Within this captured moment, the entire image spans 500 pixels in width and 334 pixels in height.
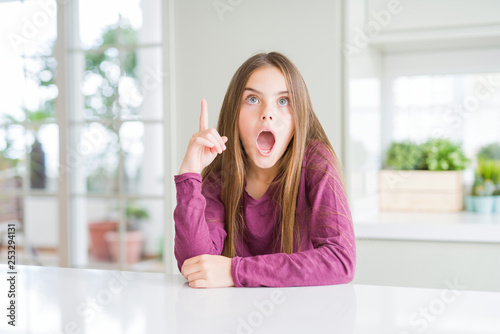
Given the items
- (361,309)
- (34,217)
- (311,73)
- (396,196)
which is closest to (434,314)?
(361,309)

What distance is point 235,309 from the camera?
699mm

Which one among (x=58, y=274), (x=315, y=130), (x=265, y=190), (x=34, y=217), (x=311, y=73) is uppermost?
(x=311, y=73)

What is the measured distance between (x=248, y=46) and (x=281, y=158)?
1101 millimetres

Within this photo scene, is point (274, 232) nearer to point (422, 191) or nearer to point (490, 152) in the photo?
point (422, 191)

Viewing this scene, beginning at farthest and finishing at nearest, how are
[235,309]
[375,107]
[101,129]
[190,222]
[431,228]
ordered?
[101,129] < [375,107] < [431,228] < [190,222] < [235,309]

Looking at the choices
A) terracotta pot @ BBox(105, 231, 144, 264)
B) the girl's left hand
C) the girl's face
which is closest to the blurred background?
the girl's face

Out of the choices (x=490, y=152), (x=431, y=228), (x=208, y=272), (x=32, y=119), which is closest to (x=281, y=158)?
(x=208, y=272)

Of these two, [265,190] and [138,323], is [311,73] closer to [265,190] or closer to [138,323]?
[265,190]

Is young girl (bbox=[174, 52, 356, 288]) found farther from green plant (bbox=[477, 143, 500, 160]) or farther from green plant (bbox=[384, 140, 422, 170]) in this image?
green plant (bbox=[477, 143, 500, 160])

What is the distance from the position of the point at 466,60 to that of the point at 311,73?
2.88 ft

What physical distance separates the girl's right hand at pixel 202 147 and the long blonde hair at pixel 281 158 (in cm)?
11

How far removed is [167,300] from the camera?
753 mm

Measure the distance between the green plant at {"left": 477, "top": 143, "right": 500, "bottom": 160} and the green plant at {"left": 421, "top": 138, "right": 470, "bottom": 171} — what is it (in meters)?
0.13

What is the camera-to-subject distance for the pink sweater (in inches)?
35.1
